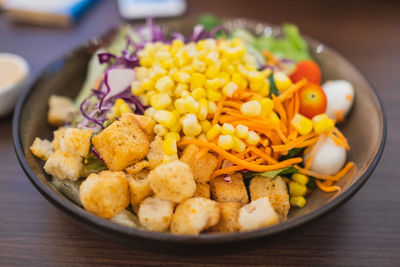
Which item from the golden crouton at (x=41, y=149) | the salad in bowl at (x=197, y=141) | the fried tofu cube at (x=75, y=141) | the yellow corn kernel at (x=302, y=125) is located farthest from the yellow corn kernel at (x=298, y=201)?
the golden crouton at (x=41, y=149)

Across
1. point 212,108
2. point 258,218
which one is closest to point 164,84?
point 212,108

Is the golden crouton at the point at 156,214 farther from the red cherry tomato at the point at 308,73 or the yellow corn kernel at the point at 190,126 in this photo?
the red cherry tomato at the point at 308,73

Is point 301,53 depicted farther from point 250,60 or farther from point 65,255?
point 65,255

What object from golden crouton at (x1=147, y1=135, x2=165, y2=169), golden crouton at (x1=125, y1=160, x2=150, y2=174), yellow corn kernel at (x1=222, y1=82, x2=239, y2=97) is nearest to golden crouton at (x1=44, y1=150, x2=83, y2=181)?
golden crouton at (x1=125, y1=160, x2=150, y2=174)

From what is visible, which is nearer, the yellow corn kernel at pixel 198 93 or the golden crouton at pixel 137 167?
the golden crouton at pixel 137 167

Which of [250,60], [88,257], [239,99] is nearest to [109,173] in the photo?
[88,257]

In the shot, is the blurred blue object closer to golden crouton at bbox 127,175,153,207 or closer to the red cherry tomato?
the red cherry tomato

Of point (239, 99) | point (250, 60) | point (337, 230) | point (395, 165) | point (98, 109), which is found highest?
point (250, 60)
